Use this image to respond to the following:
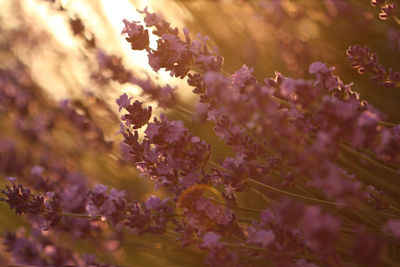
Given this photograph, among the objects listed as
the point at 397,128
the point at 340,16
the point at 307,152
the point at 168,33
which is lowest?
the point at 307,152

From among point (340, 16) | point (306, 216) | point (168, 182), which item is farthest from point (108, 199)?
point (340, 16)

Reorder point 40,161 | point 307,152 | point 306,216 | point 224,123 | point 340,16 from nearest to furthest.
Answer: point 306,216 < point 307,152 < point 224,123 < point 340,16 < point 40,161

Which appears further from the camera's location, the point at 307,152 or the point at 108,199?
the point at 108,199

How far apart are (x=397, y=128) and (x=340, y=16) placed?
83.3 inches

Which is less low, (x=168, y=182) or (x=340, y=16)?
(x=340, y=16)

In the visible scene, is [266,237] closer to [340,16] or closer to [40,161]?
[340,16]

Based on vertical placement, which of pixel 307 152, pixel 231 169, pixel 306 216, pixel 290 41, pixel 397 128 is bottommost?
pixel 306 216

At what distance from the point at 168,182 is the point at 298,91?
65cm

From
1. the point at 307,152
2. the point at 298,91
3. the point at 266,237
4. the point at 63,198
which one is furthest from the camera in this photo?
the point at 63,198

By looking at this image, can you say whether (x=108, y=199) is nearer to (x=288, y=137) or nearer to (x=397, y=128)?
(x=288, y=137)

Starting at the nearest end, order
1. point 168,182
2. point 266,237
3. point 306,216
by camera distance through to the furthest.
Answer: point 306,216 → point 266,237 → point 168,182

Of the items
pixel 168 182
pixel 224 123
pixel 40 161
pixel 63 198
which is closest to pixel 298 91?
Answer: pixel 224 123

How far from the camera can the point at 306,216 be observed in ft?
2.74

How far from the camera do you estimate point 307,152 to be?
0.97 meters
